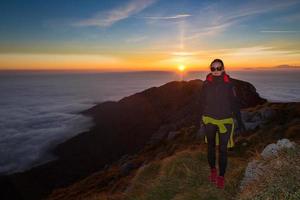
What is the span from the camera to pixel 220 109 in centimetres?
630

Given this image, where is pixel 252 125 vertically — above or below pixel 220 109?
below

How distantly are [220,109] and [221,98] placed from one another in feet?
0.92

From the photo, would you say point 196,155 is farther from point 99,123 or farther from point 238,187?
point 99,123

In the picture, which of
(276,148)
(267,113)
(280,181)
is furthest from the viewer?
(267,113)

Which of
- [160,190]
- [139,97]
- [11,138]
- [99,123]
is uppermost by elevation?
[160,190]

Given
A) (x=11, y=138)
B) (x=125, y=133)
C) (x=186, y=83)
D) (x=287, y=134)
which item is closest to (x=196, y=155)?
(x=287, y=134)

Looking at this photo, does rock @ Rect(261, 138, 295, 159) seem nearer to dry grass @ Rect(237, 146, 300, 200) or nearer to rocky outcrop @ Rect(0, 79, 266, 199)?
dry grass @ Rect(237, 146, 300, 200)

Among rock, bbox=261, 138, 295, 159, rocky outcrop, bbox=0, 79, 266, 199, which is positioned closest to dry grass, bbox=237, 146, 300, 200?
rock, bbox=261, 138, 295, 159

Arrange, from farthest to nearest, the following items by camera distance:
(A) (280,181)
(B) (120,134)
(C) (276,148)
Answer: (B) (120,134) < (C) (276,148) < (A) (280,181)

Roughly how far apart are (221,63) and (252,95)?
74279mm

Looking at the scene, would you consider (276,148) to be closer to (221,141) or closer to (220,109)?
(221,141)

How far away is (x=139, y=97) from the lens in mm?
130625

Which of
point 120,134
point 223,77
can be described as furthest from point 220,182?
point 120,134

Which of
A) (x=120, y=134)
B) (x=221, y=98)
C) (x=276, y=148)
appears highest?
(x=221, y=98)
